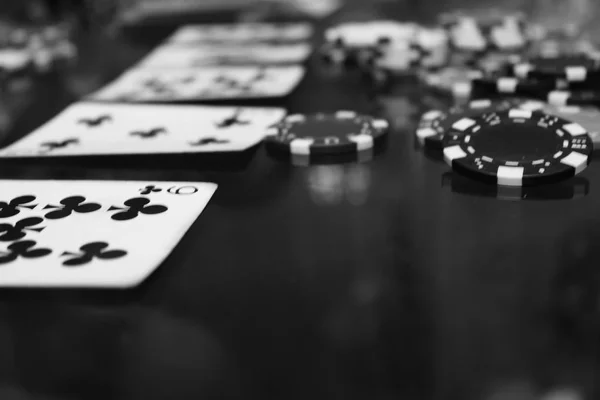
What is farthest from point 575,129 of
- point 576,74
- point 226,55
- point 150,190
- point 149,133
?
point 226,55

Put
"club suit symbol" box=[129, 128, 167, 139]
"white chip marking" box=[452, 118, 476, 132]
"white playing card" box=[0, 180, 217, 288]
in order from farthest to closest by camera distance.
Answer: "club suit symbol" box=[129, 128, 167, 139] < "white chip marking" box=[452, 118, 476, 132] < "white playing card" box=[0, 180, 217, 288]

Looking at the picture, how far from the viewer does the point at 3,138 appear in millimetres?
1589

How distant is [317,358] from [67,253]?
0.46m

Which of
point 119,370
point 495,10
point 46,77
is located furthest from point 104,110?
point 495,10

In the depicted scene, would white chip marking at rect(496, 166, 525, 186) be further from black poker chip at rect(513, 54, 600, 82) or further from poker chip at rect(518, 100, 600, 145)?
black poker chip at rect(513, 54, 600, 82)

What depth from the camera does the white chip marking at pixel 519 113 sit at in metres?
1.29

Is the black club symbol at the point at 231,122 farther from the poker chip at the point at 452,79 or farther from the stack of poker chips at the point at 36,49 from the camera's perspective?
the stack of poker chips at the point at 36,49

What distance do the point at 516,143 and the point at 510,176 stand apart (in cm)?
13

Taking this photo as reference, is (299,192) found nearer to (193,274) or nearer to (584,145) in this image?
(193,274)

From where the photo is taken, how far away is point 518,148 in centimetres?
119

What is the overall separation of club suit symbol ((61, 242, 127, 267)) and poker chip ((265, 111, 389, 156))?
492mm

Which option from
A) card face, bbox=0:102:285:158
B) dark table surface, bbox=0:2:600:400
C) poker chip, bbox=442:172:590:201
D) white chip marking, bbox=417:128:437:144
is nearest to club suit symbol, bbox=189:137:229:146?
card face, bbox=0:102:285:158


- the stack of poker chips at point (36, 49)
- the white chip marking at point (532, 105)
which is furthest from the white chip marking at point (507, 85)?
the stack of poker chips at point (36, 49)

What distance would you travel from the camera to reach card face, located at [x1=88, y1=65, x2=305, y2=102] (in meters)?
1.83
